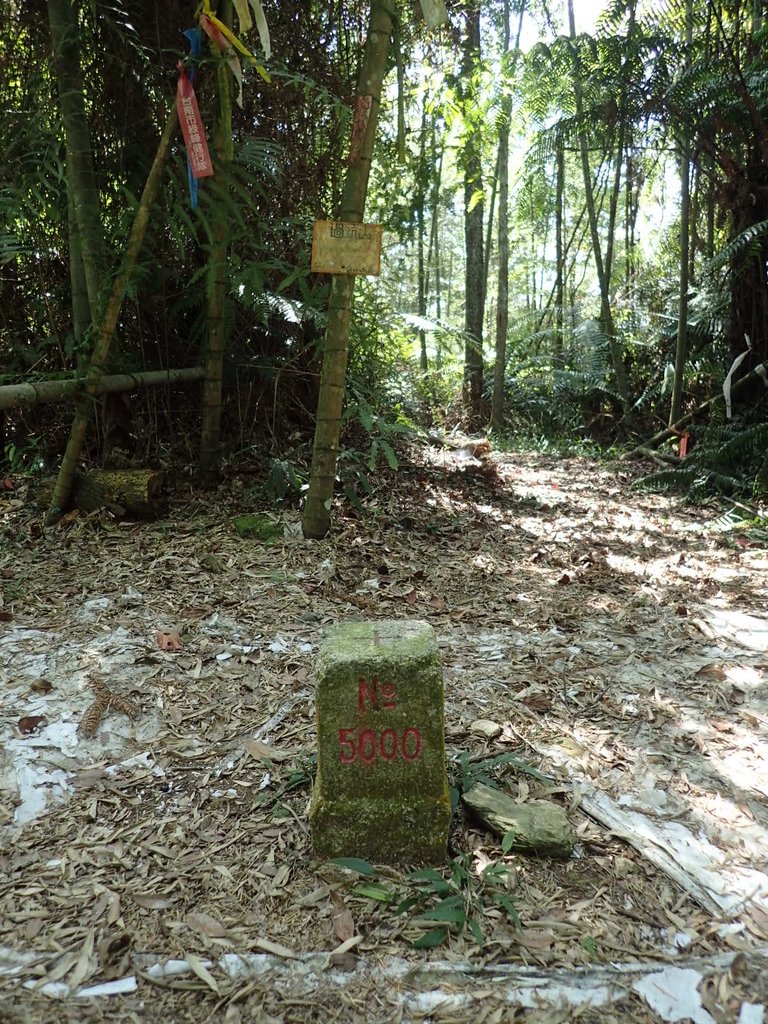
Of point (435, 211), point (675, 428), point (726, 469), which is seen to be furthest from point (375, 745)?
point (435, 211)

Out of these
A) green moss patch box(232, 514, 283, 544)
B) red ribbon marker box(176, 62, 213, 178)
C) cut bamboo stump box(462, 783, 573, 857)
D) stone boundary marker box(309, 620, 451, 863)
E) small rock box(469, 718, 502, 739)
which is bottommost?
cut bamboo stump box(462, 783, 573, 857)

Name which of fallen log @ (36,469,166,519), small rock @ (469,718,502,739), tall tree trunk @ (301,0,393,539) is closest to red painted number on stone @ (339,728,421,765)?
small rock @ (469,718,502,739)

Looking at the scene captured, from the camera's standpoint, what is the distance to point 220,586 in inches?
140

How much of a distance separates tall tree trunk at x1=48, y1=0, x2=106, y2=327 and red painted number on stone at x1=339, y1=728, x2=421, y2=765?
2.92 m

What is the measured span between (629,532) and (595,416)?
4.67 metres

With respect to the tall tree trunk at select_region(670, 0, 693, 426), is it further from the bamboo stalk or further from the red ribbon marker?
the red ribbon marker

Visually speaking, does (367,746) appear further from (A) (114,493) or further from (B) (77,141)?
(B) (77,141)

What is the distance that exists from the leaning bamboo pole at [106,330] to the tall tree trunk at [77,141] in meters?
0.17

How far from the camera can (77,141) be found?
3832 mm

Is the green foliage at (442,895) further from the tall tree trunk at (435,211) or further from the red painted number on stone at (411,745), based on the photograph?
the tall tree trunk at (435,211)

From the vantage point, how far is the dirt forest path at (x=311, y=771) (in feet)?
5.33

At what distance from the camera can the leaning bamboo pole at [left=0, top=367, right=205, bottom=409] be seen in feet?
11.6

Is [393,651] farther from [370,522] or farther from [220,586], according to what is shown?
[370,522]

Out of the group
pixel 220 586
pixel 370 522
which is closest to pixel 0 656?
pixel 220 586
